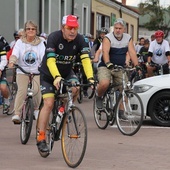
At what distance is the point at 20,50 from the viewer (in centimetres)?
1002

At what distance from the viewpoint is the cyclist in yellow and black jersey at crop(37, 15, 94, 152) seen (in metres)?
7.80

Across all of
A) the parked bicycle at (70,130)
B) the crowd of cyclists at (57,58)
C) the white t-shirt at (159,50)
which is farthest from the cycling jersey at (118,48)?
the white t-shirt at (159,50)

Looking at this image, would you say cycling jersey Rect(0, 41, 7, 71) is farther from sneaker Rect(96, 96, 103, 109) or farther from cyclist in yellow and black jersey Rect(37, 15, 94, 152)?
cyclist in yellow and black jersey Rect(37, 15, 94, 152)

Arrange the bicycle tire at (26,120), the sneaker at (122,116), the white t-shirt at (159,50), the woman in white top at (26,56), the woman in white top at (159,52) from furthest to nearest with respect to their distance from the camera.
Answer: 1. the white t-shirt at (159,50)
2. the woman in white top at (159,52)
3. the sneaker at (122,116)
4. the woman in white top at (26,56)
5. the bicycle tire at (26,120)

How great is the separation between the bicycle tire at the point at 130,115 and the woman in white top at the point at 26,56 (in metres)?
1.46

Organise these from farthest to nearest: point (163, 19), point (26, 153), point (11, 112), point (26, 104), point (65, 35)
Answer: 1. point (163, 19)
2. point (11, 112)
3. point (26, 104)
4. point (26, 153)
5. point (65, 35)

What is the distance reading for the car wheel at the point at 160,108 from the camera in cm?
1137

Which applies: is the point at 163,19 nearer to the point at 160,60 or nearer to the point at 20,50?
the point at 160,60

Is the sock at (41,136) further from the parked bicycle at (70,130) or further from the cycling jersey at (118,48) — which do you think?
the cycling jersey at (118,48)

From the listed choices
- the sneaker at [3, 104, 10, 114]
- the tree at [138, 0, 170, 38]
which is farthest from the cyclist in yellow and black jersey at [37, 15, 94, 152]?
the tree at [138, 0, 170, 38]

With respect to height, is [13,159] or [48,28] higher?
[48,28]

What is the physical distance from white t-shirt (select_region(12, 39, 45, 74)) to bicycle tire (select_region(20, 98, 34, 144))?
2.89 ft

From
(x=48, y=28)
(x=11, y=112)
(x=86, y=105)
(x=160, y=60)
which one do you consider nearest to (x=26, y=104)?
(x=11, y=112)

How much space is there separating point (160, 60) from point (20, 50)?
7.42 m
